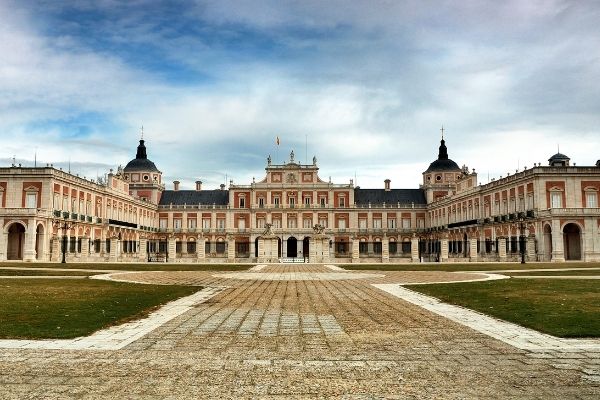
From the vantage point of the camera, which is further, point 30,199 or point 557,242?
point 30,199

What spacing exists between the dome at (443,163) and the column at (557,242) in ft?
126

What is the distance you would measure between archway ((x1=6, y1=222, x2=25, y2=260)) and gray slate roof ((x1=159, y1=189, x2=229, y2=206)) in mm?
36744

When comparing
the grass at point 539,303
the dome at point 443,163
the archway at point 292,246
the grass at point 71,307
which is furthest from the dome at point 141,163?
the grass at point 539,303

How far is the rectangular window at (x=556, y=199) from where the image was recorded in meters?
46.1

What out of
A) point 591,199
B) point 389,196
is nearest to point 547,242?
point 591,199

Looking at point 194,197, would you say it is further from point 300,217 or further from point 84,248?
point 84,248

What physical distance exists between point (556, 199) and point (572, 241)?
3911mm

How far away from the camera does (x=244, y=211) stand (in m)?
80.4

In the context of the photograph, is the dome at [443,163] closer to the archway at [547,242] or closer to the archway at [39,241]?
the archway at [547,242]

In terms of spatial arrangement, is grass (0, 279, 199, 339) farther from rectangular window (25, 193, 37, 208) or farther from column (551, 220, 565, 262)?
column (551, 220, 565, 262)

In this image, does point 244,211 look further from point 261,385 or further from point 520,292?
point 261,385

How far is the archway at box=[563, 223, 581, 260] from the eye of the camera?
46.4 m

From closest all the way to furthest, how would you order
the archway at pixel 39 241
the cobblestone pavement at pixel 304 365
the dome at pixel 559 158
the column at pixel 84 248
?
the cobblestone pavement at pixel 304 365, the archway at pixel 39 241, the column at pixel 84 248, the dome at pixel 559 158

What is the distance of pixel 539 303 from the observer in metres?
12.2
